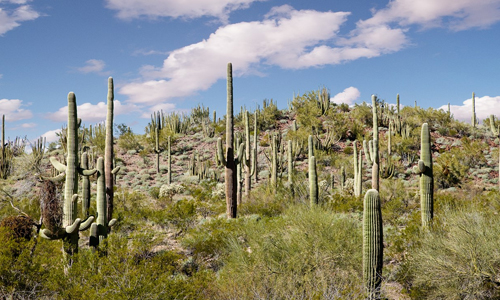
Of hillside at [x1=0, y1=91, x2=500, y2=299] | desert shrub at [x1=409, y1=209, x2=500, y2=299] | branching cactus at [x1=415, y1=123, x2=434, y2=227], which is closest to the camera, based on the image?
hillside at [x1=0, y1=91, x2=500, y2=299]

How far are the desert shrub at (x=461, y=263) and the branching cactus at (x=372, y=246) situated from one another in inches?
31.5

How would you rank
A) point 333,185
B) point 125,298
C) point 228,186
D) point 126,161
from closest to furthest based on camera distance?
point 125,298
point 228,186
point 333,185
point 126,161

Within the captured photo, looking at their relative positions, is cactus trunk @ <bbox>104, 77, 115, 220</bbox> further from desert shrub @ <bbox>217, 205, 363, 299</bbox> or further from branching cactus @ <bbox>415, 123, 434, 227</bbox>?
branching cactus @ <bbox>415, 123, 434, 227</bbox>

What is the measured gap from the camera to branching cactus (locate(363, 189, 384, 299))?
711 cm

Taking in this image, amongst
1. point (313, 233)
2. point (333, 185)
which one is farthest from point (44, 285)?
point (333, 185)

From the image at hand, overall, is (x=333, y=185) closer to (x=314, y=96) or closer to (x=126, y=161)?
(x=314, y=96)

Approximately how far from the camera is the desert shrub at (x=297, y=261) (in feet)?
20.5

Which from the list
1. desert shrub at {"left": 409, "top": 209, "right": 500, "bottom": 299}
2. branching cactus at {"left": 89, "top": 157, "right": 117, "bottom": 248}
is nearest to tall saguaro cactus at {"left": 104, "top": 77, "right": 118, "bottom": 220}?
branching cactus at {"left": 89, "top": 157, "right": 117, "bottom": 248}

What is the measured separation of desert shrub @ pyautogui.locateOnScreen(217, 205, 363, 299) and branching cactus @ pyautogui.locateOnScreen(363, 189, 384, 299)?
242 millimetres

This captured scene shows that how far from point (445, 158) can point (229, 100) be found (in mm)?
17315

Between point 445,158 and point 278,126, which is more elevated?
point 278,126

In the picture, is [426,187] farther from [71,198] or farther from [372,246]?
[71,198]

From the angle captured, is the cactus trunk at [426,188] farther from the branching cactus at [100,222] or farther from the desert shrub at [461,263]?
the branching cactus at [100,222]

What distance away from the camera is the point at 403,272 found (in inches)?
315
